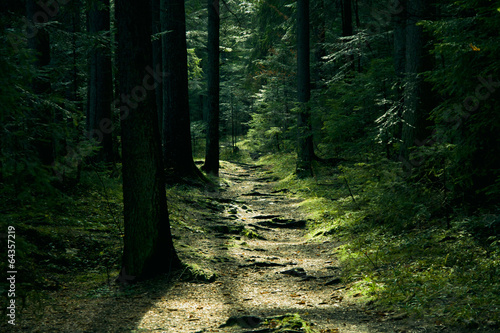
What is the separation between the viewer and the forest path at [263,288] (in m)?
4.27

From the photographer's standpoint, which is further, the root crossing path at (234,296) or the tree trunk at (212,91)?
the tree trunk at (212,91)

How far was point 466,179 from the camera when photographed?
19.5 feet

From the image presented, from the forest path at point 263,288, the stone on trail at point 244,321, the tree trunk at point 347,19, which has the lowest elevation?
the forest path at point 263,288

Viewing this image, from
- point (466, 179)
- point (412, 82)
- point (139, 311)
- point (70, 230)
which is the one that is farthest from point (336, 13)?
point (139, 311)

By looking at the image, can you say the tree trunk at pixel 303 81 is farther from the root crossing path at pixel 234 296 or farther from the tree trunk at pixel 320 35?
the root crossing path at pixel 234 296

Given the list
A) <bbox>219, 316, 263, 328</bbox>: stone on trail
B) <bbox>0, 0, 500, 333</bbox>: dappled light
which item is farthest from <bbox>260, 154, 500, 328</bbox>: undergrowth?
<bbox>219, 316, 263, 328</bbox>: stone on trail

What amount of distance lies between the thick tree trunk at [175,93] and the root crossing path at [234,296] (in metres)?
4.01

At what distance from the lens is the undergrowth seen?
410cm

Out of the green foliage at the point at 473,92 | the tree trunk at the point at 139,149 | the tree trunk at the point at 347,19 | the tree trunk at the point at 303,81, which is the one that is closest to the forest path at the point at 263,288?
the tree trunk at the point at 139,149

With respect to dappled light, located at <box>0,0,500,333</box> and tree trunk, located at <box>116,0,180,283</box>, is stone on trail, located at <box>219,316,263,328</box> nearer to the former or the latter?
dappled light, located at <box>0,0,500,333</box>

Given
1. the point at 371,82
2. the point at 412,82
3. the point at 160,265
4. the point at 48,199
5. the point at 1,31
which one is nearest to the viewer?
the point at 48,199

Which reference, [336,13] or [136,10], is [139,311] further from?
[336,13]

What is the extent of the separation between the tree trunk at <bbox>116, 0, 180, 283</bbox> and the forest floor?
54 centimetres

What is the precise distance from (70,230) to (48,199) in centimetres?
383
